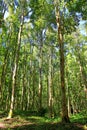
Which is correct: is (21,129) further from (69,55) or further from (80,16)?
(69,55)

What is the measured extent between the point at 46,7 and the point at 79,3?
3010 mm

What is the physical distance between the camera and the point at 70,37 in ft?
84.5

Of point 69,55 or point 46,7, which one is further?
point 69,55

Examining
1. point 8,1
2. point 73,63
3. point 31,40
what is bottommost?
point 73,63

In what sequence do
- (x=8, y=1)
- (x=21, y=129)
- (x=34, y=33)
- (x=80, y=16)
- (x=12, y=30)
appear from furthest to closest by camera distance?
(x=34, y=33) < (x=12, y=30) < (x=8, y=1) < (x=80, y=16) < (x=21, y=129)

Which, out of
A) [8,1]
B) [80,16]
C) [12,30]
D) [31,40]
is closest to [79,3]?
[80,16]

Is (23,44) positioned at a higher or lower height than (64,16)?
higher

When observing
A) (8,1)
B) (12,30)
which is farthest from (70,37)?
(8,1)

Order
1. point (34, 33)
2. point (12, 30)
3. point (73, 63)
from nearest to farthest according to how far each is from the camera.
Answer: point (12, 30)
point (34, 33)
point (73, 63)

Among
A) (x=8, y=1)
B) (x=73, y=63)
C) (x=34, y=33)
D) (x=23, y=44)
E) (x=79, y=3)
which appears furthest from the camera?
(x=73, y=63)

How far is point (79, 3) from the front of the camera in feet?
50.6

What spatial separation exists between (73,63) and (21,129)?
24094mm

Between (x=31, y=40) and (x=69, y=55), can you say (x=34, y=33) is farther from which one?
(x=69, y=55)

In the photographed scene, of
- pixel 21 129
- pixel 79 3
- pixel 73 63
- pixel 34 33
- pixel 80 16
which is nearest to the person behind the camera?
pixel 21 129
